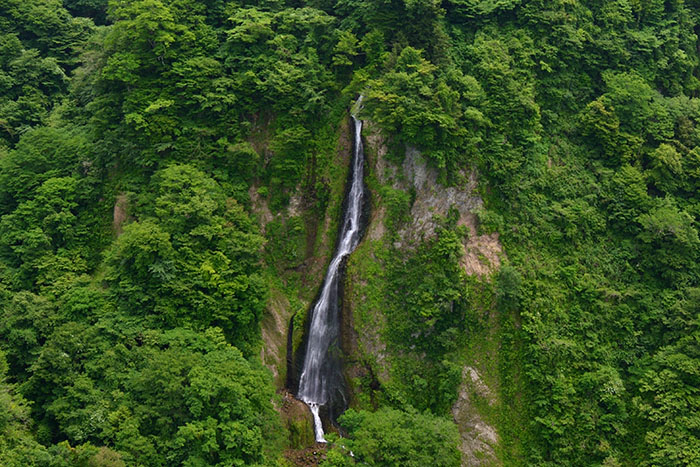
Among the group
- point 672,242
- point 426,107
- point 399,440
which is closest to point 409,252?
point 426,107

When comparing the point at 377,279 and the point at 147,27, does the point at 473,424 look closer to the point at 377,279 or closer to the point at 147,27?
the point at 377,279

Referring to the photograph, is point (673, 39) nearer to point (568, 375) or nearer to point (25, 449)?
point (568, 375)

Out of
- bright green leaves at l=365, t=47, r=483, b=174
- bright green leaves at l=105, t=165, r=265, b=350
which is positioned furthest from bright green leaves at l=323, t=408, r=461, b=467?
bright green leaves at l=365, t=47, r=483, b=174

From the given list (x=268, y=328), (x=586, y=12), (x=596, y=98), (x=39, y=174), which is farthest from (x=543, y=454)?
(x=39, y=174)

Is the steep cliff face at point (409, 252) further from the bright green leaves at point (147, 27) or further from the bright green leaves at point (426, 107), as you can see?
the bright green leaves at point (147, 27)

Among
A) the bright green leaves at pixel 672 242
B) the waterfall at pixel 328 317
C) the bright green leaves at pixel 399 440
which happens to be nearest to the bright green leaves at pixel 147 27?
the waterfall at pixel 328 317
